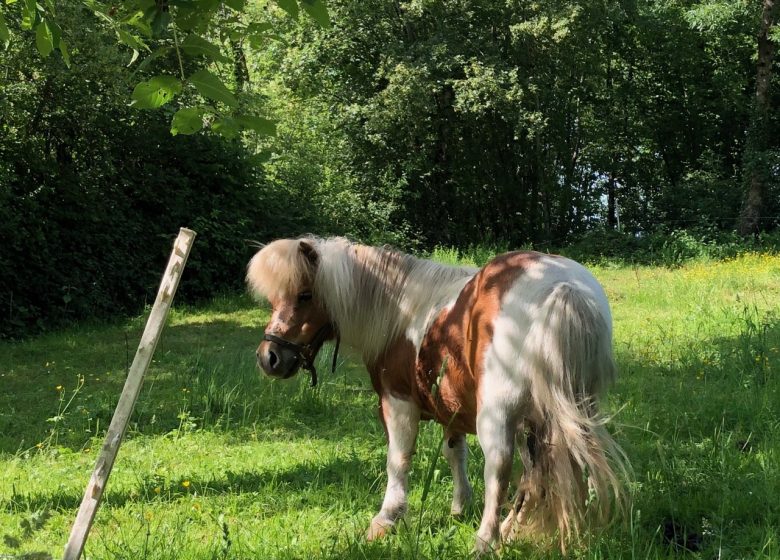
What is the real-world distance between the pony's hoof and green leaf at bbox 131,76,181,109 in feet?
6.62

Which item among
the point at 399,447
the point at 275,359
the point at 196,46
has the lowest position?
the point at 399,447

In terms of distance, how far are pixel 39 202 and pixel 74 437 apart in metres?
6.45

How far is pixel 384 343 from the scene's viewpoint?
337cm

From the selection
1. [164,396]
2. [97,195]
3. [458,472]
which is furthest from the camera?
[97,195]

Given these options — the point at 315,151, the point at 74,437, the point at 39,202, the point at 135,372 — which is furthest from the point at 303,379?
the point at 315,151

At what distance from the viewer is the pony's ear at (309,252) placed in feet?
11.0

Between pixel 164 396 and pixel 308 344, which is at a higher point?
pixel 308 344

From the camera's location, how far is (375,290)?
133 inches

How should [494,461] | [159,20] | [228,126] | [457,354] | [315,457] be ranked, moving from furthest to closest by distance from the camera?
[315,457]
[457,354]
[494,461]
[228,126]
[159,20]

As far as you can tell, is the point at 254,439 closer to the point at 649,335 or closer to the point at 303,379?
the point at 303,379

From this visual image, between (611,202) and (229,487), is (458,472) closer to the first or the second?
(229,487)

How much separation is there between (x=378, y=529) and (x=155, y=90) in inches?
83.7

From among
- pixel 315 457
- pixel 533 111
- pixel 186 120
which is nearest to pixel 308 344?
pixel 315 457

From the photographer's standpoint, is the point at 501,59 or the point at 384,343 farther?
the point at 501,59
